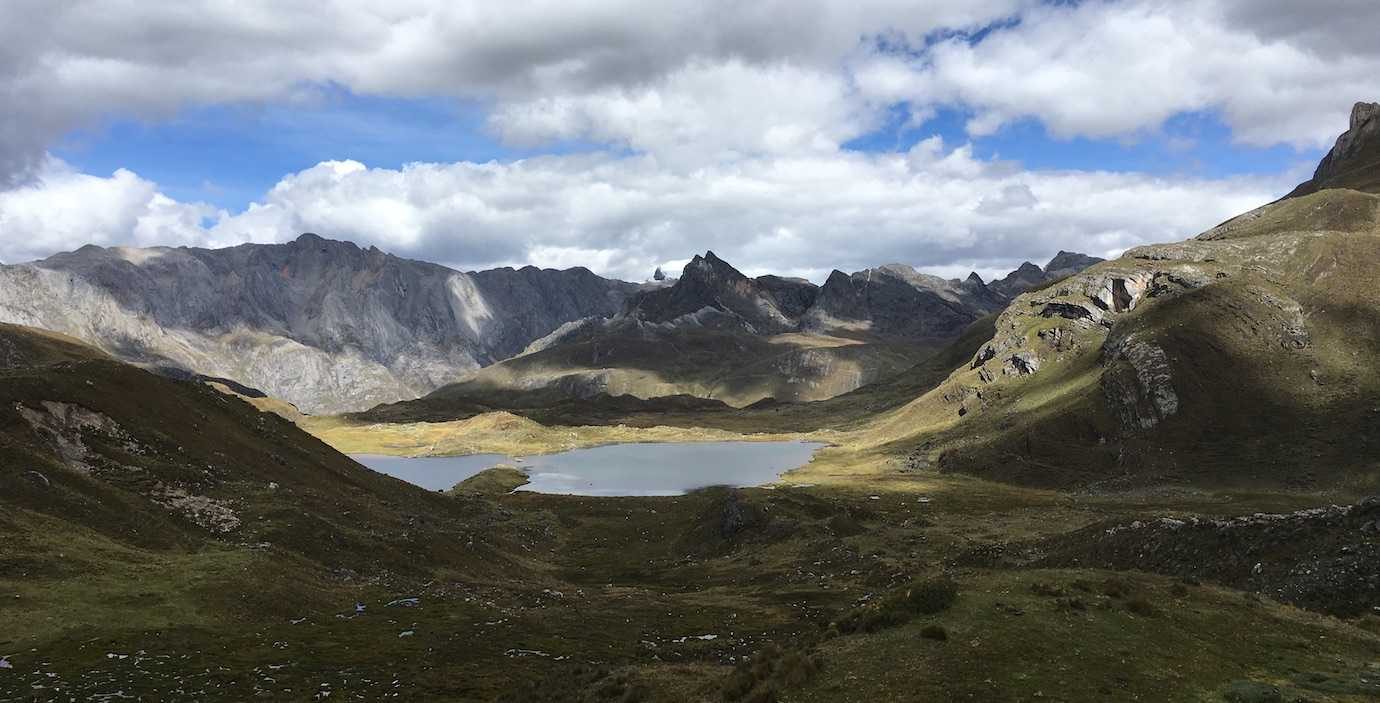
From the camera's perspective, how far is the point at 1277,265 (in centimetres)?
18650

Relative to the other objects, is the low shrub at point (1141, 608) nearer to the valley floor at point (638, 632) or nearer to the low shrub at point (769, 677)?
the valley floor at point (638, 632)

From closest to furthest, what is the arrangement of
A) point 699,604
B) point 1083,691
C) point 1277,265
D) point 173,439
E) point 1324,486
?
point 1083,691
point 699,604
point 173,439
point 1324,486
point 1277,265

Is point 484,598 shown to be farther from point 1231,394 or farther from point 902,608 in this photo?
point 1231,394

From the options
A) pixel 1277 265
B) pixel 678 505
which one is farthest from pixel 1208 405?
pixel 678 505

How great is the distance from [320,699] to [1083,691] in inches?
1158

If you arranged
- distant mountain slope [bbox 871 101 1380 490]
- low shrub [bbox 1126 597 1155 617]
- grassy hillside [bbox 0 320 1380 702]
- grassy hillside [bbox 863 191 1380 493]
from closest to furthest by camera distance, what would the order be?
grassy hillside [bbox 0 320 1380 702] → low shrub [bbox 1126 597 1155 617] → distant mountain slope [bbox 871 101 1380 490] → grassy hillside [bbox 863 191 1380 493]

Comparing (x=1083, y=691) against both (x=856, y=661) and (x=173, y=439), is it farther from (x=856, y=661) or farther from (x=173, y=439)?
(x=173, y=439)

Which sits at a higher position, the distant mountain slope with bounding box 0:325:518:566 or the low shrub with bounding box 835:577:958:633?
the distant mountain slope with bounding box 0:325:518:566

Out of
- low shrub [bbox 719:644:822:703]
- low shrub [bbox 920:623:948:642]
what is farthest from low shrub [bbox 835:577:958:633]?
low shrub [bbox 719:644:822:703]

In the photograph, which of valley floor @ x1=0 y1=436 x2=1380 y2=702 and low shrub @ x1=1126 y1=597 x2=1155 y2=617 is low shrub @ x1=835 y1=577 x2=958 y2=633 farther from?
low shrub @ x1=1126 y1=597 x2=1155 y2=617

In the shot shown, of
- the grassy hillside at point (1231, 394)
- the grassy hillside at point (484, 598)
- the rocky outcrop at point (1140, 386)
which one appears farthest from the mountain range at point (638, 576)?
the rocky outcrop at point (1140, 386)

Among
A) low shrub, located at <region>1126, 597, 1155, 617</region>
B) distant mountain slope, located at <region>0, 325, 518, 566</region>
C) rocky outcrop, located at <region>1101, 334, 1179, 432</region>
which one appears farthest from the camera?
rocky outcrop, located at <region>1101, 334, 1179, 432</region>

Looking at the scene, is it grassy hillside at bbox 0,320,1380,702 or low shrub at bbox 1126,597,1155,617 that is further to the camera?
low shrub at bbox 1126,597,1155,617

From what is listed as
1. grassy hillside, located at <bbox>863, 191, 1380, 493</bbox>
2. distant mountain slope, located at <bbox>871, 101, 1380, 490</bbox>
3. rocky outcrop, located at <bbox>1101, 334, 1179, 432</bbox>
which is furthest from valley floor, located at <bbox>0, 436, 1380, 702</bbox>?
rocky outcrop, located at <bbox>1101, 334, 1179, 432</bbox>
